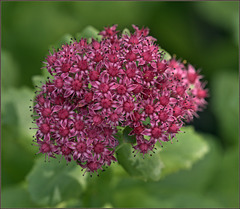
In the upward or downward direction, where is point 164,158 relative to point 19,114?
upward

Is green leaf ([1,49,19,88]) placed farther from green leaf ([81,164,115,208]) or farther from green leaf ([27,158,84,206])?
green leaf ([81,164,115,208])

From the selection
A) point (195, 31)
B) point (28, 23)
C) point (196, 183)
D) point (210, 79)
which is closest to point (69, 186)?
point (196, 183)

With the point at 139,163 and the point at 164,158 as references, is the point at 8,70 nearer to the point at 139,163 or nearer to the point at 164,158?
the point at 164,158

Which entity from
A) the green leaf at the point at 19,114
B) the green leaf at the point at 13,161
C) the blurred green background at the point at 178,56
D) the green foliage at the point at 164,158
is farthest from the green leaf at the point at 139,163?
the green leaf at the point at 13,161

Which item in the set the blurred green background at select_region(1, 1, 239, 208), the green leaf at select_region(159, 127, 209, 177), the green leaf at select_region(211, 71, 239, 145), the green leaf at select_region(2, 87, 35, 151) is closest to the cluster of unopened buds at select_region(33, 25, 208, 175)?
the green leaf at select_region(159, 127, 209, 177)

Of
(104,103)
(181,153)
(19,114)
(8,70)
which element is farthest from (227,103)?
(8,70)
